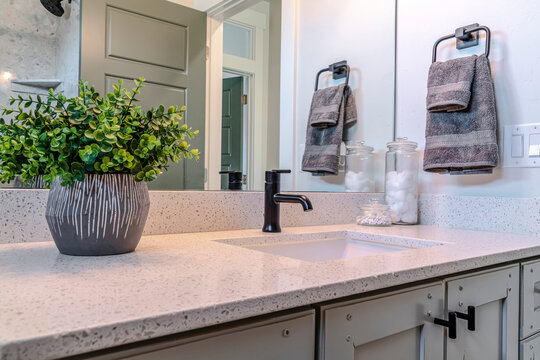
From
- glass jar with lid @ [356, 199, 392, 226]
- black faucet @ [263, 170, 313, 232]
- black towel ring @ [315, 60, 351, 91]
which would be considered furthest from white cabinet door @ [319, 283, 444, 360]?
black towel ring @ [315, 60, 351, 91]

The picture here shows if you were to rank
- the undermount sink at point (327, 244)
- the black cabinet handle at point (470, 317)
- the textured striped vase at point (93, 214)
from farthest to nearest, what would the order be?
1. the undermount sink at point (327, 244)
2. the black cabinet handle at point (470, 317)
3. the textured striped vase at point (93, 214)

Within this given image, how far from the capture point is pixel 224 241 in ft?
3.26

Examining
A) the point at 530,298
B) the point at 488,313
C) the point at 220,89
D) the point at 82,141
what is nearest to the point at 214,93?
the point at 220,89

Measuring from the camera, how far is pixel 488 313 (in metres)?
0.91

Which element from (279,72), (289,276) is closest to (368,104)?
(279,72)

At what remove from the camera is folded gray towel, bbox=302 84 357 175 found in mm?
1511

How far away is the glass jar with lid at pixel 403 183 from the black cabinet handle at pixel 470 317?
0.66m

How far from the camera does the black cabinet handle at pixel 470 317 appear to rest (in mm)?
808

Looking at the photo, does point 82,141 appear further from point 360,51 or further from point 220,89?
point 360,51

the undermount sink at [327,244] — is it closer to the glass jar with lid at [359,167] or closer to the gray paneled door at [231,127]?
the gray paneled door at [231,127]

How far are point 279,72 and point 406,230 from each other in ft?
2.29

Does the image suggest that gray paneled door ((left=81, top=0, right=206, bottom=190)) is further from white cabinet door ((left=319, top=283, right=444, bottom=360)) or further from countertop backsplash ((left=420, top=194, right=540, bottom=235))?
countertop backsplash ((left=420, top=194, right=540, bottom=235))

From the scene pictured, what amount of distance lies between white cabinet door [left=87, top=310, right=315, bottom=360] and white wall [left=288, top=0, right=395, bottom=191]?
43.7 inches

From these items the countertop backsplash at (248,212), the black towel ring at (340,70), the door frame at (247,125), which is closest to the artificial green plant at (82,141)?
the countertop backsplash at (248,212)
